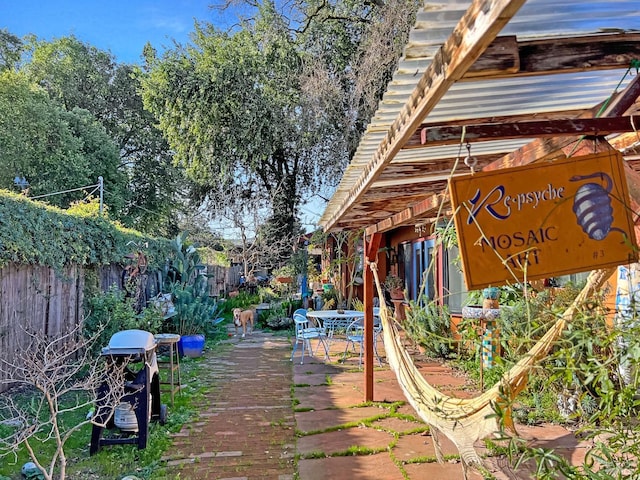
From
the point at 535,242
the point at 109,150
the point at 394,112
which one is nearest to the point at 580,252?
the point at 535,242

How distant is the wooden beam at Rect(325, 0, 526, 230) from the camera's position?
92 cm

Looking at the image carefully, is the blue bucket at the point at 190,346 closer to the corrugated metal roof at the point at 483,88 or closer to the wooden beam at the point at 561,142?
the corrugated metal roof at the point at 483,88

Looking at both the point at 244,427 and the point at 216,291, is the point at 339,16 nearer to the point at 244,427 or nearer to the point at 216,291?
the point at 216,291

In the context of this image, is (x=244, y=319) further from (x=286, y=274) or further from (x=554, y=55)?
(x=554, y=55)

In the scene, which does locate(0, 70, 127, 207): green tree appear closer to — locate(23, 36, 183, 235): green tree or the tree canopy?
locate(23, 36, 183, 235): green tree

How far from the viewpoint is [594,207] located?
1.51 metres

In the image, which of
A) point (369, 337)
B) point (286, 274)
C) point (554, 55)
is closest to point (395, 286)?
point (286, 274)

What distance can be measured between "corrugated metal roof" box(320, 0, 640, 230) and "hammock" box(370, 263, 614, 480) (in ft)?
2.16

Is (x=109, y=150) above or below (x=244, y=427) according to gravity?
above

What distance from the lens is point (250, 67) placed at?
46.1ft

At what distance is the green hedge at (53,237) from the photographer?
15.0 ft

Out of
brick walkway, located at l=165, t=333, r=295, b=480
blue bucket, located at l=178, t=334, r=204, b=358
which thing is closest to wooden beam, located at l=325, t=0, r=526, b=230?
brick walkway, located at l=165, t=333, r=295, b=480

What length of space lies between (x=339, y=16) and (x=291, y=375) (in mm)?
10629

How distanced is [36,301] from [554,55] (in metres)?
5.48
